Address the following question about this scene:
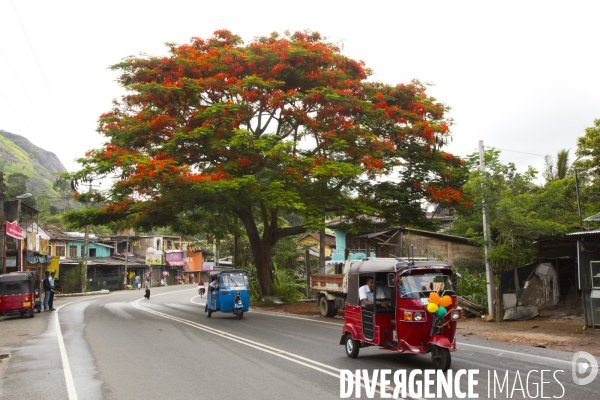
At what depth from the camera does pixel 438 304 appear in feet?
33.6

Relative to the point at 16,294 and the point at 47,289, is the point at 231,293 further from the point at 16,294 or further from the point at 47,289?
the point at 47,289

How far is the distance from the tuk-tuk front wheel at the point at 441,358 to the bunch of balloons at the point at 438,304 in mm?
648

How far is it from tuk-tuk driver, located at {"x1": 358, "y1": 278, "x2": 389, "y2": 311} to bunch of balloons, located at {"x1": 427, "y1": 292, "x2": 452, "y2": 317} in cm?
137

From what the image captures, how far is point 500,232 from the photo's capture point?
811 inches

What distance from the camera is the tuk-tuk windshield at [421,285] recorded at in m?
10.7

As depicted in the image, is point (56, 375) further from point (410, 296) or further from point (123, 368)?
point (410, 296)

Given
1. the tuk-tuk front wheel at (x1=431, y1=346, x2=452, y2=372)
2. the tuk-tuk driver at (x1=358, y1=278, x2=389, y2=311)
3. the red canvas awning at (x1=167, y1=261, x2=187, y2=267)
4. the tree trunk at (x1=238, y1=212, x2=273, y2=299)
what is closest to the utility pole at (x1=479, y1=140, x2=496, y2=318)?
the tuk-tuk driver at (x1=358, y1=278, x2=389, y2=311)

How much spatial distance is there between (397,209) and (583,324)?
9.57 metres

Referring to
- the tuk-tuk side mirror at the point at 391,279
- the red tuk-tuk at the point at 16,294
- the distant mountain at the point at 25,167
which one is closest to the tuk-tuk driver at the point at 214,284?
the red tuk-tuk at the point at 16,294

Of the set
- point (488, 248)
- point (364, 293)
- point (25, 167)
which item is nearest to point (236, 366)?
point (364, 293)

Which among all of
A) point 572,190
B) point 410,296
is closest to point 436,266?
point 410,296

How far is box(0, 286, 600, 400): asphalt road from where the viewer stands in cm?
880

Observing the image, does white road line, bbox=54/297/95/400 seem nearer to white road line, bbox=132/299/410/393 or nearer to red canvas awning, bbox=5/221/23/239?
white road line, bbox=132/299/410/393

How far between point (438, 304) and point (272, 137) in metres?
14.7
